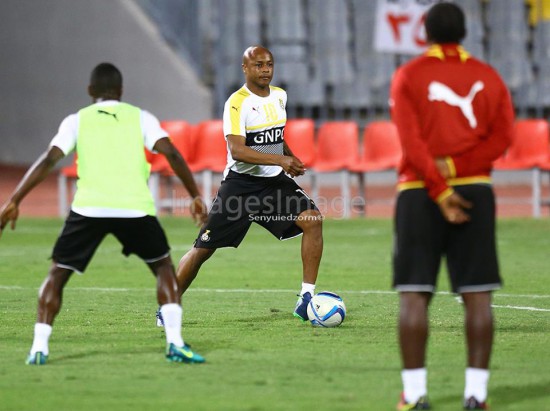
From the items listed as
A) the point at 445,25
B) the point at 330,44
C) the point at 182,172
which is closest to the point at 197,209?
the point at 182,172

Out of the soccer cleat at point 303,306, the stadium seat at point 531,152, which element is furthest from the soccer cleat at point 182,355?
the stadium seat at point 531,152

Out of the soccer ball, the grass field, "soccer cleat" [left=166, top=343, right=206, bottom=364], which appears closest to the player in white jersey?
the soccer ball

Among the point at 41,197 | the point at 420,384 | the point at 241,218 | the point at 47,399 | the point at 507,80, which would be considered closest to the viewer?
the point at 420,384

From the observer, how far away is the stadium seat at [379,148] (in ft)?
66.2

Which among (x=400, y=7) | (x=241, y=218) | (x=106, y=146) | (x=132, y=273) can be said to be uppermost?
(x=400, y=7)

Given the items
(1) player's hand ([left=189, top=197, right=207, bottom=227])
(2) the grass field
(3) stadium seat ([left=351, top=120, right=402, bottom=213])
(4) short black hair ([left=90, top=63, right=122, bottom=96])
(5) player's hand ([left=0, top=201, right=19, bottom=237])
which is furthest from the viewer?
(3) stadium seat ([left=351, top=120, right=402, bottom=213])

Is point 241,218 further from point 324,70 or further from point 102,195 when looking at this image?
point 324,70

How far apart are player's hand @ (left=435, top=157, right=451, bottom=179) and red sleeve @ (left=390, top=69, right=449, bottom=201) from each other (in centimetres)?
7

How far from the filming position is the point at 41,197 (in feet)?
83.2

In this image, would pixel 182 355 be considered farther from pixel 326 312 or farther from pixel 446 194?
pixel 446 194

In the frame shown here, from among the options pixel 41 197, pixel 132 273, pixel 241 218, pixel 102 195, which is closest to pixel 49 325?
pixel 102 195

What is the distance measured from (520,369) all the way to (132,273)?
690 cm

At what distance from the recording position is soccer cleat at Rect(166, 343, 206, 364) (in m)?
7.34

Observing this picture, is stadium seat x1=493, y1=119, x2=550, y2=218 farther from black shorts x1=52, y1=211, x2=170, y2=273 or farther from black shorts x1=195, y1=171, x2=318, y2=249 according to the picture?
black shorts x1=52, y1=211, x2=170, y2=273
